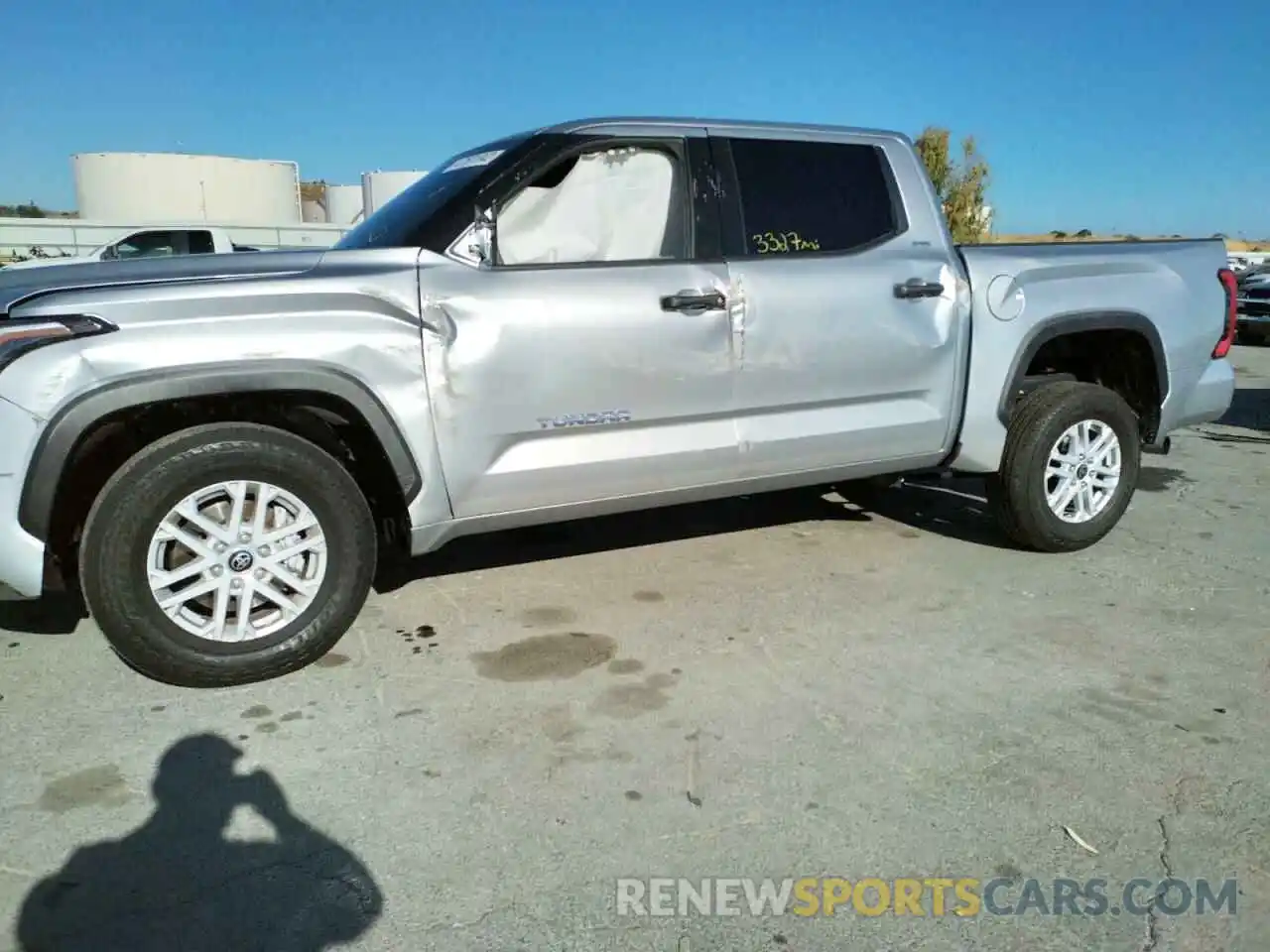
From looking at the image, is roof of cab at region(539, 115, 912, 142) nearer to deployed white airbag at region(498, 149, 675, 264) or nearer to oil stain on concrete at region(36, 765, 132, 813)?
deployed white airbag at region(498, 149, 675, 264)

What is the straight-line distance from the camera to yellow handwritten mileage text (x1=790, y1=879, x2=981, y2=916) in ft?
7.36

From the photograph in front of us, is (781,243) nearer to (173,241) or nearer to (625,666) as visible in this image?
(625,666)

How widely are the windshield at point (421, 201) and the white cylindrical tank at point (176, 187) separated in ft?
124

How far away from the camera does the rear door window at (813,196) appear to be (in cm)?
401

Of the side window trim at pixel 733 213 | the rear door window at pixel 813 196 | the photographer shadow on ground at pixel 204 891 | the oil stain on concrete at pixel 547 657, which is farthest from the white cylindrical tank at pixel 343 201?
the photographer shadow on ground at pixel 204 891

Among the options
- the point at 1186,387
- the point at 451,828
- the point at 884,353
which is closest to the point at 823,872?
the point at 451,828

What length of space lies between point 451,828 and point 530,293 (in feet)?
6.01

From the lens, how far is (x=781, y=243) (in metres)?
4.04

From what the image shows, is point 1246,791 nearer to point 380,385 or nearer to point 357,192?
point 380,385

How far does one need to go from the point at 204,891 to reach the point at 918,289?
3443 millimetres

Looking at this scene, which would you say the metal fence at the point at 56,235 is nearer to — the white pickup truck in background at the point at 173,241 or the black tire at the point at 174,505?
the white pickup truck in background at the point at 173,241

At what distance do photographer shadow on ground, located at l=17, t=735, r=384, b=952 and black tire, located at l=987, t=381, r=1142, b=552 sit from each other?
338 centimetres

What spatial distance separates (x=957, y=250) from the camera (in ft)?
14.6

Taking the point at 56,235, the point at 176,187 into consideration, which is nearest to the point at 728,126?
the point at 56,235
